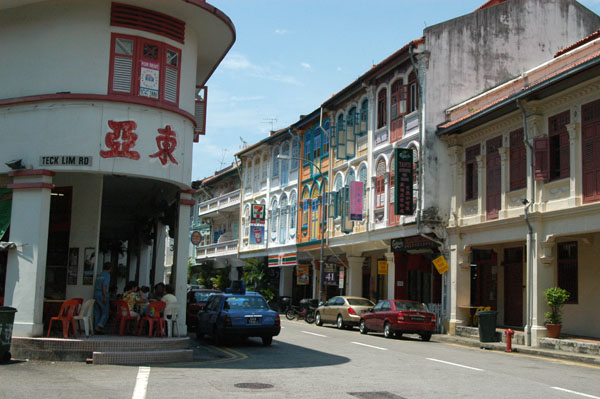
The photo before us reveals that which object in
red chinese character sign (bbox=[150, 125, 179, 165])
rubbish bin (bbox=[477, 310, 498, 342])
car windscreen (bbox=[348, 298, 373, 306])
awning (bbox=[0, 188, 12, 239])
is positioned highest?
red chinese character sign (bbox=[150, 125, 179, 165])

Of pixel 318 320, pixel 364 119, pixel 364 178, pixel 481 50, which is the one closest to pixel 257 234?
pixel 364 178

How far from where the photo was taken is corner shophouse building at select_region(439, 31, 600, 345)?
21453mm

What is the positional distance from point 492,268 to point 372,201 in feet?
24.2

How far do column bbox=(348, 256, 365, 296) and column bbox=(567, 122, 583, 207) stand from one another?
1657 centimetres

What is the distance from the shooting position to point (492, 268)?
28.8 m

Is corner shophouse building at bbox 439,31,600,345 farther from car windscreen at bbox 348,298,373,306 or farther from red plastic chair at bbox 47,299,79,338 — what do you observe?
red plastic chair at bbox 47,299,79,338

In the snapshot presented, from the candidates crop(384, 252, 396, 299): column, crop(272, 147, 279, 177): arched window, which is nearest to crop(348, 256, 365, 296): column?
crop(384, 252, 396, 299): column

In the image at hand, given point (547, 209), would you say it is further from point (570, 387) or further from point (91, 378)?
point (91, 378)

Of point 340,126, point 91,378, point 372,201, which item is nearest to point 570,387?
point 91,378

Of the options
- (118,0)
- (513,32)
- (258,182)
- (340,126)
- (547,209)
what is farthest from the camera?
(258,182)

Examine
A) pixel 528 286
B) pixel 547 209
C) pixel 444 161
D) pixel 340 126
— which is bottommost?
pixel 528 286

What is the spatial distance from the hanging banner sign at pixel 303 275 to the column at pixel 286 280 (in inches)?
203

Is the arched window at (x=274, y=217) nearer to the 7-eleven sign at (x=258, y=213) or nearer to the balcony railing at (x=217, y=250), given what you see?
the 7-eleven sign at (x=258, y=213)

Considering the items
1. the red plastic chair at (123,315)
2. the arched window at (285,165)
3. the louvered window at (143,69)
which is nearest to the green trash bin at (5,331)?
the red plastic chair at (123,315)
